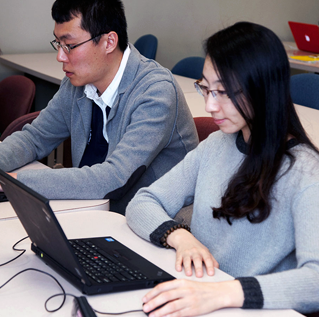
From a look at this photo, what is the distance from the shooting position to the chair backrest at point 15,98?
2562 mm

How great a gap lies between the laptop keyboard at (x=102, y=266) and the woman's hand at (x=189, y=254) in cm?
11

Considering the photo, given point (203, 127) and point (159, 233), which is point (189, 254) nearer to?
point (159, 233)

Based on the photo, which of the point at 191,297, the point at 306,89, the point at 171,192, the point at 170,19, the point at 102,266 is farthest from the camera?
the point at 170,19

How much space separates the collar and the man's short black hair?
0.12 meters

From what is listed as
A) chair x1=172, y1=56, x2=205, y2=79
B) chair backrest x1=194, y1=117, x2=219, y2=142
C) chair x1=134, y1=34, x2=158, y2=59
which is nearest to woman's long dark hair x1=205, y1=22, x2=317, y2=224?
chair backrest x1=194, y1=117, x2=219, y2=142

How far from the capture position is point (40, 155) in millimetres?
1747

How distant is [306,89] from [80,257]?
1916mm

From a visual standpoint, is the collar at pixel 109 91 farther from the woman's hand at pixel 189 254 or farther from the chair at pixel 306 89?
the chair at pixel 306 89

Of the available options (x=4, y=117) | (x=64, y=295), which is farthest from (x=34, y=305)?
(x=4, y=117)

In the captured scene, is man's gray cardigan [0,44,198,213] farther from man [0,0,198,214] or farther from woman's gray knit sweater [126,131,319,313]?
woman's gray knit sweater [126,131,319,313]

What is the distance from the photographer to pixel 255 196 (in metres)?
1.00

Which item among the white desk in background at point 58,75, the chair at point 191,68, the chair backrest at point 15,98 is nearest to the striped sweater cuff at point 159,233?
the white desk in background at point 58,75

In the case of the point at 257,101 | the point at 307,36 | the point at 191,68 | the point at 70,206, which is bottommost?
the point at 307,36

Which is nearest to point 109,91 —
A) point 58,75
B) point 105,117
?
point 105,117
